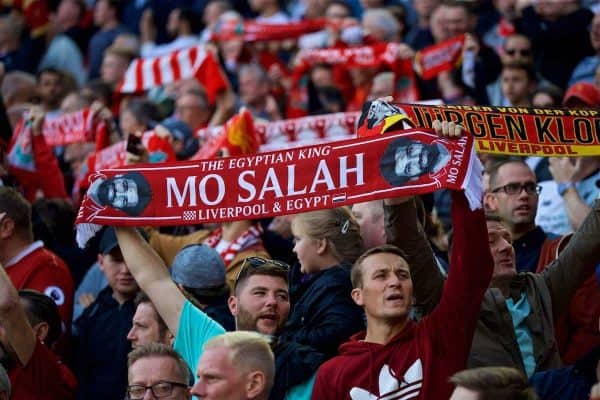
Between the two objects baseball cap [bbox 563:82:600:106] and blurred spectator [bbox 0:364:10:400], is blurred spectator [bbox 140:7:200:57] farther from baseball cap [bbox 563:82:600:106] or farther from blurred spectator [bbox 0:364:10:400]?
blurred spectator [bbox 0:364:10:400]

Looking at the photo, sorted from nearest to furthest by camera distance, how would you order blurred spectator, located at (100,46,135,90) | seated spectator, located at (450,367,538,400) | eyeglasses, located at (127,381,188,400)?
seated spectator, located at (450,367,538,400)
eyeglasses, located at (127,381,188,400)
blurred spectator, located at (100,46,135,90)

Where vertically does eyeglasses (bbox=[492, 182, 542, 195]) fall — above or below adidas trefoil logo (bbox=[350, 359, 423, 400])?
above

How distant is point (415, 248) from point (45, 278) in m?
2.53

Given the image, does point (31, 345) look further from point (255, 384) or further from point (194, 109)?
point (194, 109)

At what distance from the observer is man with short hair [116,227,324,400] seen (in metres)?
6.47

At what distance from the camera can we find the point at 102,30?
51.8 feet

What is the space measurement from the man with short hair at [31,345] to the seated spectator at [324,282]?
3.96 feet

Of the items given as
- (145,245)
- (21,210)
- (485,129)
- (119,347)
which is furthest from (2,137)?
(485,129)

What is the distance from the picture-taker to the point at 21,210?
8.28m

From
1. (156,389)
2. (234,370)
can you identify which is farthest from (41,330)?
(234,370)

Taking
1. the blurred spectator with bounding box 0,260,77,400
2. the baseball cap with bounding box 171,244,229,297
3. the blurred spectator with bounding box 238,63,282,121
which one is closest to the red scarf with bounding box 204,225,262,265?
the baseball cap with bounding box 171,244,229,297

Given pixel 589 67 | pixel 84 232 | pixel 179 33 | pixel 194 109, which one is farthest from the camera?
pixel 179 33

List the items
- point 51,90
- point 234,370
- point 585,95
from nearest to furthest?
point 234,370, point 585,95, point 51,90

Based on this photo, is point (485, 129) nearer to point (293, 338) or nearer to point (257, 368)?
point (293, 338)
